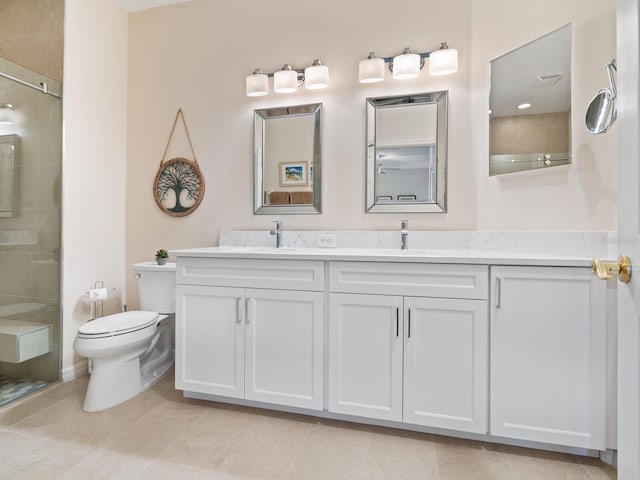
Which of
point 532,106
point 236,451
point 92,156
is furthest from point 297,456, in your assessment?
point 92,156

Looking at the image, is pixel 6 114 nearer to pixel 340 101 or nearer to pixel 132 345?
pixel 132 345

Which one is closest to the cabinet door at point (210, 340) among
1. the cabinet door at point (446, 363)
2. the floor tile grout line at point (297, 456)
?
the floor tile grout line at point (297, 456)

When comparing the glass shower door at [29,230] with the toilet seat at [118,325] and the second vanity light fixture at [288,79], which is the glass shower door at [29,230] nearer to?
the toilet seat at [118,325]

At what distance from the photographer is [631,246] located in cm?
66

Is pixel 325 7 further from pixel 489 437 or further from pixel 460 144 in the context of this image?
pixel 489 437

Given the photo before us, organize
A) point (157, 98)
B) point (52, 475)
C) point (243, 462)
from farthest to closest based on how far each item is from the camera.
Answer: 1. point (157, 98)
2. point (243, 462)
3. point (52, 475)

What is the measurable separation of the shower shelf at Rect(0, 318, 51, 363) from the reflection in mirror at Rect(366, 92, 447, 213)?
86.8 inches

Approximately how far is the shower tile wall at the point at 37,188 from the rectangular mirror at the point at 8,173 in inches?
1.0

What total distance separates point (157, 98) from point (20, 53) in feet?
2.95

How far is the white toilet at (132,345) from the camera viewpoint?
190 centimetres

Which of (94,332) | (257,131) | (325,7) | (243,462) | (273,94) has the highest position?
(325,7)

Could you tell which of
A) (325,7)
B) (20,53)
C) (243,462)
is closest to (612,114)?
(325,7)

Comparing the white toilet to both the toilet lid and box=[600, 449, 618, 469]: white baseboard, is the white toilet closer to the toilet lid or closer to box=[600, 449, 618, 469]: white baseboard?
the toilet lid

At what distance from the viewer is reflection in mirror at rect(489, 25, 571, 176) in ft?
5.86
